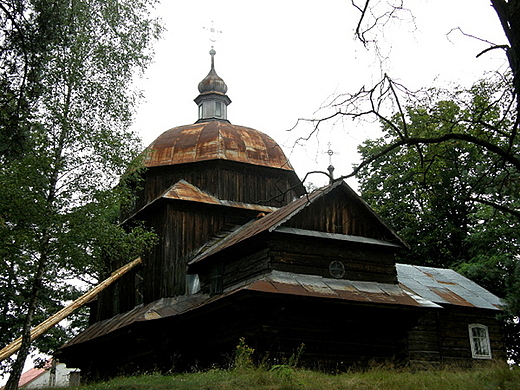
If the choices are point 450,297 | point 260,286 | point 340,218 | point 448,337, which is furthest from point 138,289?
point 450,297

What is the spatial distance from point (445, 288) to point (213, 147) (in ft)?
33.1

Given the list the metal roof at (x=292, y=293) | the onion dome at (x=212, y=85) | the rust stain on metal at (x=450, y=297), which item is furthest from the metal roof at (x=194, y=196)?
the onion dome at (x=212, y=85)

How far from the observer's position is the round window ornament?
16.7m

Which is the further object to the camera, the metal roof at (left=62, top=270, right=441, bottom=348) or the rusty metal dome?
the rusty metal dome

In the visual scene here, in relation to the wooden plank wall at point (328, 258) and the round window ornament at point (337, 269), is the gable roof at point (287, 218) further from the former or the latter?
the round window ornament at point (337, 269)

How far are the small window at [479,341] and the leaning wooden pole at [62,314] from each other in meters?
12.0

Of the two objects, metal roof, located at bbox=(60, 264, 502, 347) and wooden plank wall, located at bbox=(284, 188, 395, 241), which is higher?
wooden plank wall, located at bbox=(284, 188, 395, 241)

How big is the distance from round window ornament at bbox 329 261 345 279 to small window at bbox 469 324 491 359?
6.74 meters

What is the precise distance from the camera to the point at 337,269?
16.8 meters

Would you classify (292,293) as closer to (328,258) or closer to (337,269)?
(328,258)

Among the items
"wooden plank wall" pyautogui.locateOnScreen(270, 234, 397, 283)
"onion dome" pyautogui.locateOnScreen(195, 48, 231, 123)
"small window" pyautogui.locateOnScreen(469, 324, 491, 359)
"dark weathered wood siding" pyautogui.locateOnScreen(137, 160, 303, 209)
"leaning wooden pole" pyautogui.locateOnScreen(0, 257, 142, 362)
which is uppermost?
"onion dome" pyautogui.locateOnScreen(195, 48, 231, 123)

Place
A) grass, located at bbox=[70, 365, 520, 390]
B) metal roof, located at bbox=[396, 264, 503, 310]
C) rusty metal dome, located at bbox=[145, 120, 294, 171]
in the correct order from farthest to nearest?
rusty metal dome, located at bbox=[145, 120, 294, 171], metal roof, located at bbox=[396, 264, 503, 310], grass, located at bbox=[70, 365, 520, 390]

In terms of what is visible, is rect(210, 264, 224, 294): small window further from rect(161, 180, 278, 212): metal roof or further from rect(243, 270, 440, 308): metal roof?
rect(161, 180, 278, 212): metal roof

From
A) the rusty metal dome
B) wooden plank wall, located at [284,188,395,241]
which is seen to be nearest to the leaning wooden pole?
the rusty metal dome
